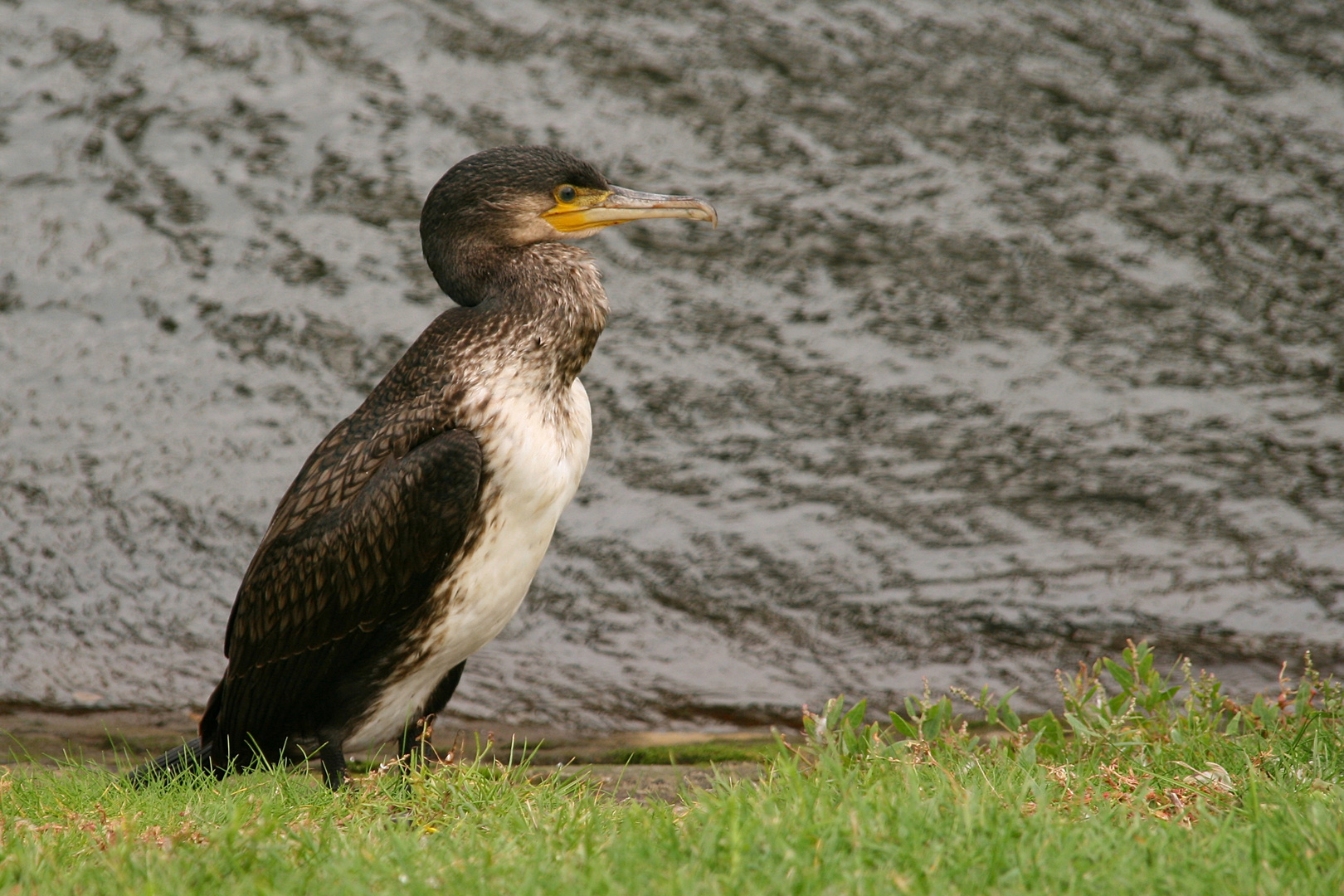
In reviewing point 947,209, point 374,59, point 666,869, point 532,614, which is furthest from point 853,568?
point 374,59

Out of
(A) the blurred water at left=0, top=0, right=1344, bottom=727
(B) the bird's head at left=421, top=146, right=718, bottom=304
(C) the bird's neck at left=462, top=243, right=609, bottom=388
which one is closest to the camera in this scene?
(C) the bird's neck at left=462, top=243, right=609, bottom=388

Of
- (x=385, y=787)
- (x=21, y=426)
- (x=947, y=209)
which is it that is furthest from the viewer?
(x=947, y=209)

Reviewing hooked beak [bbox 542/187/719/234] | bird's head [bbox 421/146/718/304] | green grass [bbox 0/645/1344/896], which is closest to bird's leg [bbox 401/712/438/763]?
green grass [bbox 0/645/1344/896]

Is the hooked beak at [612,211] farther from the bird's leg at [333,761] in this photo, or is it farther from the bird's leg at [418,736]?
the bird's leg at [333,761]

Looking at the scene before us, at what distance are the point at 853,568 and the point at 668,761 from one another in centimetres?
182

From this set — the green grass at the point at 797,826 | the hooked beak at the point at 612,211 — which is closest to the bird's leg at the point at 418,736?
the green grass at the point at 797,826

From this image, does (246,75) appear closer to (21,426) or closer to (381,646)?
(21,426)

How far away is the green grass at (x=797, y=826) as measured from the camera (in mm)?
2533

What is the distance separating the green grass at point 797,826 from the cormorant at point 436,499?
0.35 meters

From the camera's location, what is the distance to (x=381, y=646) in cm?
396

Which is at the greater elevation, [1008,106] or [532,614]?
[1008,106]

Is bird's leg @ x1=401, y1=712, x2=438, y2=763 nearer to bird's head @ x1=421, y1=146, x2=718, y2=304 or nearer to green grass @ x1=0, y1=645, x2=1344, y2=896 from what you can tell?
green grass @ x1=0, y1=645, x2=1344, y2=896

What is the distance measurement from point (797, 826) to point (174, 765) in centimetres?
223

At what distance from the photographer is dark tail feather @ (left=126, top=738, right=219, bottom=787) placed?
383 cm
